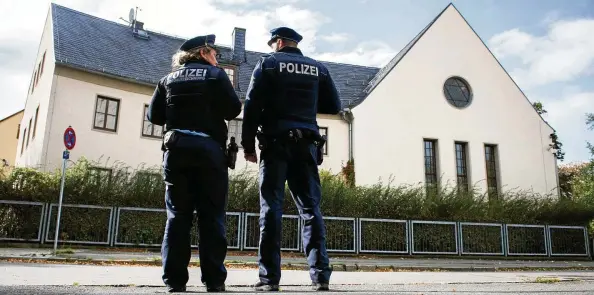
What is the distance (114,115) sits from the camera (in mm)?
20641

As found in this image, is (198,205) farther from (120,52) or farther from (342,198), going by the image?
(120,52)

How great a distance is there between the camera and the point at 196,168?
12.6 ft

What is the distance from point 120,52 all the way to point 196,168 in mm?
20571

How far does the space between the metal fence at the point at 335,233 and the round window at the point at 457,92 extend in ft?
33.4

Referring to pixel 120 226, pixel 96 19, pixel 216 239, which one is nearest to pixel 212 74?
pixel 216 239

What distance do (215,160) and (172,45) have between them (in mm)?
23716

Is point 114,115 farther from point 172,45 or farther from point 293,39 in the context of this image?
point 293,39

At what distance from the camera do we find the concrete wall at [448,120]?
2322 centimetres

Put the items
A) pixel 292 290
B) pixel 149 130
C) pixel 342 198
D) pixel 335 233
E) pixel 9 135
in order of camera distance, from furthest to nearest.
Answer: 1. pixel 9 135
2. pixel 149 130
3. pixel 342 198
4. pixel 335 233
5. pixel 292 290

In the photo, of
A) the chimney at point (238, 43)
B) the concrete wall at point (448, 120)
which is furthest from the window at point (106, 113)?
the concrete wall at point (448, 120)

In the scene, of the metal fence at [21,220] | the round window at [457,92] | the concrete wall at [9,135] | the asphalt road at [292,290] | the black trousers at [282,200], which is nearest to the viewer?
the asphalt road at [292,290]

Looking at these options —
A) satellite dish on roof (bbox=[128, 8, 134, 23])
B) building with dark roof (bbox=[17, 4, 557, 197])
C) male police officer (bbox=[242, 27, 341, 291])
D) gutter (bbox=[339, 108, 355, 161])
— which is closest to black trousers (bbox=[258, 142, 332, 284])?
male police officer (bbox=[242, 27, 341, 291])

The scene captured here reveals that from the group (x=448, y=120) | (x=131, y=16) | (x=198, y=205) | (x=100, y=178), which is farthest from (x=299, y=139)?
(x=131, y=16)

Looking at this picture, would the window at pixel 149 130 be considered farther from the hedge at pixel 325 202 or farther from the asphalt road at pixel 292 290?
the asphalt road at pixel 292 290
